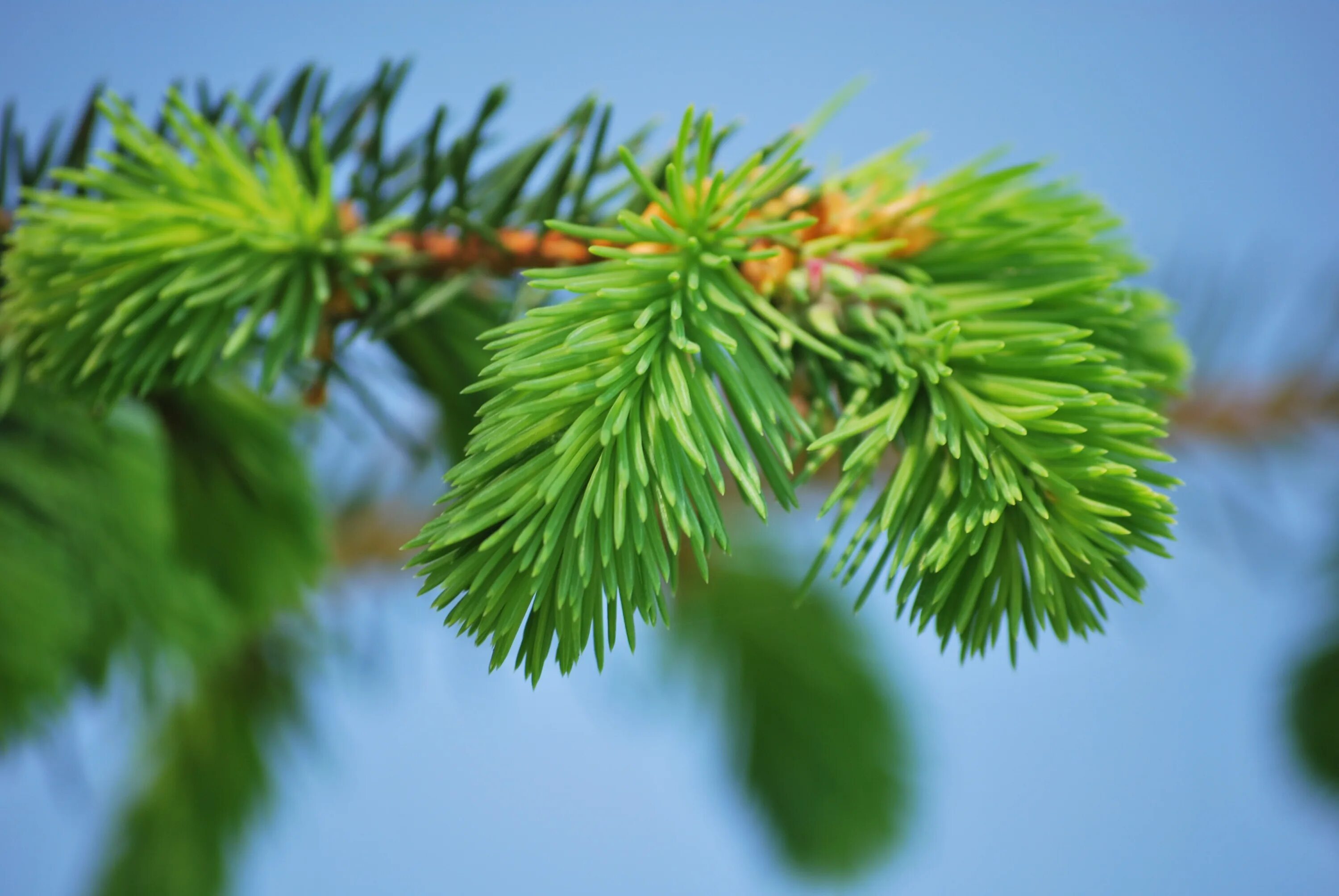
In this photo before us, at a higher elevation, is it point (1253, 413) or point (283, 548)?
point (1253, 413)

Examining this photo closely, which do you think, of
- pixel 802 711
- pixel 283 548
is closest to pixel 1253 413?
pixel 802 711

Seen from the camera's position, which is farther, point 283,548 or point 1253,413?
point 1253,413

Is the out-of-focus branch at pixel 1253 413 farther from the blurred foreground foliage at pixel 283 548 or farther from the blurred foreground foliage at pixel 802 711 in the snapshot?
the blurred foreground foliage at pixel 802 711

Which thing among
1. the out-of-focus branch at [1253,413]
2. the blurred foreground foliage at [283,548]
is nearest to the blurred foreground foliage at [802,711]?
the blurred foreground foliage at [283,548]

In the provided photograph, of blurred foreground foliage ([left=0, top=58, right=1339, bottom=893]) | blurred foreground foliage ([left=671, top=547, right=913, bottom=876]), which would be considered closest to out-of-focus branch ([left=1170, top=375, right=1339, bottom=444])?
blurred foreground foliage ([left=0, top=58, right=1339, bottom=893])

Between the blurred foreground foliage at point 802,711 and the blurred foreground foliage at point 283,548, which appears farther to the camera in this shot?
the blurred foreground foliage at point 802,711

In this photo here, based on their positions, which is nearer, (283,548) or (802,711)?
(283,548)

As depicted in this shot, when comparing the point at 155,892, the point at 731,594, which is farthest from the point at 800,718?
the point at 155,892

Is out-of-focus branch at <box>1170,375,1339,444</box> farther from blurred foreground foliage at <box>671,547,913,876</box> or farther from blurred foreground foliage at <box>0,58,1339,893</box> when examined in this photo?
blurred foreground foliage at <box>671,547,913,876</box>

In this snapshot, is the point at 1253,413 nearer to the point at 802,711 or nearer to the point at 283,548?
the point at 802,711

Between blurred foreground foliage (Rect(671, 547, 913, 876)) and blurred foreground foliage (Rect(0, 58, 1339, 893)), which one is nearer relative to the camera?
blurred foreground foliage (Rect(0, 58, 1339, 893))

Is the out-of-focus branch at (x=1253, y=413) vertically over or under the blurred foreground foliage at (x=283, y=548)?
over
